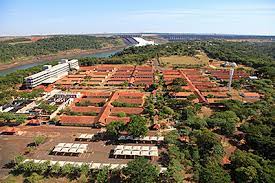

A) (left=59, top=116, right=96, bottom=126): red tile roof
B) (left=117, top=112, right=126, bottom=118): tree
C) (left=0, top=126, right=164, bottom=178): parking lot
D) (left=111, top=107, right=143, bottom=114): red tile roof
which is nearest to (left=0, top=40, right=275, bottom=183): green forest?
(left=111, top=107, right=143, bottom=114): red tile roof

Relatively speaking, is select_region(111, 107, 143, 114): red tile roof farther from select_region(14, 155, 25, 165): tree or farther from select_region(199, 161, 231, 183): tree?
select_region(199, 161, 231, 183): tree

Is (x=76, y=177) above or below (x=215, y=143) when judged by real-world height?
below

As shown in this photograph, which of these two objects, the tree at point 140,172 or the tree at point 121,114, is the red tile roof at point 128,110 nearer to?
the tree at point 121,114

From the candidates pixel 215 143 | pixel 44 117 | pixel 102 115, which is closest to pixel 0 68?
pixel 44 117

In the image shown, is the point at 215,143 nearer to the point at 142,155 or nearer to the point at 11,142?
the point at 142,155

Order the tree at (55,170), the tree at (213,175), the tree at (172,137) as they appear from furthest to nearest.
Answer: the tree at (172,137) → the tree at (55,170) → the tree at (213,175)

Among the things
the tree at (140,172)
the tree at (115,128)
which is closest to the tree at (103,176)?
the tree at (140,172)
